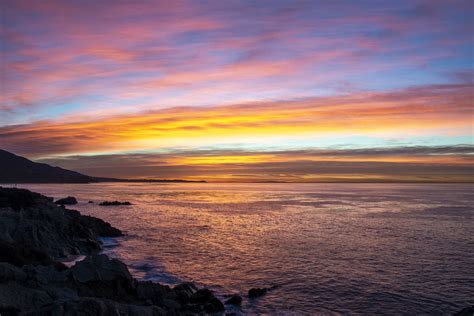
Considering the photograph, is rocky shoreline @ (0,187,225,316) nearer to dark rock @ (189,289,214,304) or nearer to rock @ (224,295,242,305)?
dark rock @ (189,289,214,304)

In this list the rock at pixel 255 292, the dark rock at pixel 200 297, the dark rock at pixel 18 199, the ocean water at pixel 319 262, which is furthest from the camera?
the dark rock at pixel 18 199

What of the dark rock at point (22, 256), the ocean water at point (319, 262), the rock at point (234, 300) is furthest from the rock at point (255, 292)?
the dark rock at point (22, 256)

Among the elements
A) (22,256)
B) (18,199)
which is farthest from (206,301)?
(18,199)

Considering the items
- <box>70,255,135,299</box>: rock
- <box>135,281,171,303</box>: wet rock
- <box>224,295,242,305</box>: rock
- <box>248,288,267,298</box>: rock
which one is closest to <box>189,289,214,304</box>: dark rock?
<box>224,295,242,305</box>: rock

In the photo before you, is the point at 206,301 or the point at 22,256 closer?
the point at 206,301

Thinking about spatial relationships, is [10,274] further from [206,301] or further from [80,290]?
[206,301]

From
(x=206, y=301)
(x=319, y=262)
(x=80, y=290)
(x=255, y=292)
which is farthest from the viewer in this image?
(x=319, y=262)

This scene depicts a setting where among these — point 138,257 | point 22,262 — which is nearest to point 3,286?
point 22,262

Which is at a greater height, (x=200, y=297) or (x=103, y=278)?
(x=103, y=278)

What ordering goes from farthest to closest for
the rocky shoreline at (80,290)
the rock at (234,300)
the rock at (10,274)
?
the rock at (234,300)
the rock at (10,274)
the rocky shoreline at (80,290)

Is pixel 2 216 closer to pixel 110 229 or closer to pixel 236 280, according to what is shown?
pixel 110 229

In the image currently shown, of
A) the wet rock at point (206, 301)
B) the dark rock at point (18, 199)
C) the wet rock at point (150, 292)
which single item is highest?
the dark rock at point (18, 199)

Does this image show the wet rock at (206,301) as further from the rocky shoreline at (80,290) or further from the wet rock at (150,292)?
the wet rock at (150,292)

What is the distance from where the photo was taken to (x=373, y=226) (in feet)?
224
